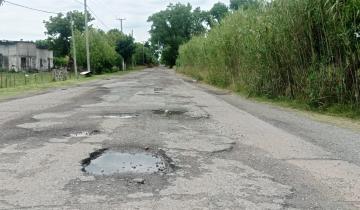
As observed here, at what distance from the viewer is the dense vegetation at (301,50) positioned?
13125 millimetres

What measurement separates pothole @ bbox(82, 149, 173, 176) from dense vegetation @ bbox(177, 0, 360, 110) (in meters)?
8.01

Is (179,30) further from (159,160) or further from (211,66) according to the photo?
(159,160)

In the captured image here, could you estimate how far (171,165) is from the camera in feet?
21.3

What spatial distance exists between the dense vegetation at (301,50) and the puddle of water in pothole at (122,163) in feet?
26.6

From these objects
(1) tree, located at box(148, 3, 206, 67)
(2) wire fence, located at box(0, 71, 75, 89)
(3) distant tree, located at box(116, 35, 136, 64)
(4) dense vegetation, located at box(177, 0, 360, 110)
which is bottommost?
(2) wire fence, located at box(0, 71, 75, 89)

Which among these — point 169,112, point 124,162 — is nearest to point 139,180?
point 124,162

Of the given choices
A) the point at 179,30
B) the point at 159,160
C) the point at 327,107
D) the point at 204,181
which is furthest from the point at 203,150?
the point at 179,30

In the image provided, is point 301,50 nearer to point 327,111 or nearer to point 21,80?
point 327,111

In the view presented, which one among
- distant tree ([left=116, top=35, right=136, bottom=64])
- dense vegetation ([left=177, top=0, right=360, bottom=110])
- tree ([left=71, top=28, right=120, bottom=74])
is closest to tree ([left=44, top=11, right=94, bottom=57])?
distant tree ([left=116, top=35, right=136, bottom=64])

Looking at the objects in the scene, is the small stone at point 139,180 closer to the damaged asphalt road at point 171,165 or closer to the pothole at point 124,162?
the damaged asphalt road at point 171,165

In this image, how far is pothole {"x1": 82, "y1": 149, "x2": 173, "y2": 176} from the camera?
6.12 metres

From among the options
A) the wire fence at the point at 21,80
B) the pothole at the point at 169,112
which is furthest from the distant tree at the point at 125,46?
the pothole at the point at 169,112

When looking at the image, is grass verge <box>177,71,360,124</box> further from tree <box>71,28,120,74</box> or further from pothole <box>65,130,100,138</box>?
tree <box>71,28,120,74</box>

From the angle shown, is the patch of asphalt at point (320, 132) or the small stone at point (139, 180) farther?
the patch of asphalt at point (320, 132)
